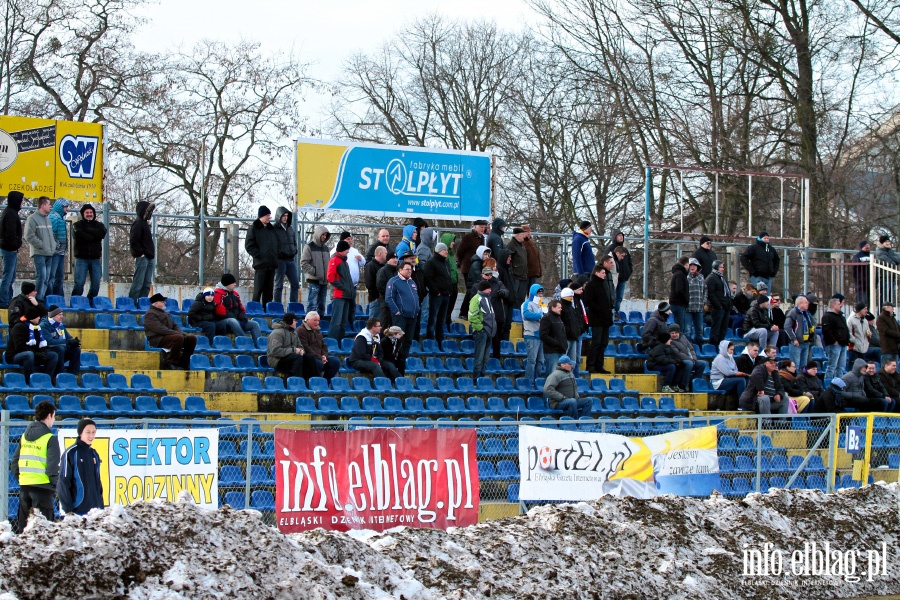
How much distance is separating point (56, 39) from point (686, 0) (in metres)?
18.3

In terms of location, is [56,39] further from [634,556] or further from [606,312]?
[634,556]

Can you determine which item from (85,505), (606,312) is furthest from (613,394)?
(85,505)

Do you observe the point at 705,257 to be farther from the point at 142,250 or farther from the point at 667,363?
the point at 142,250

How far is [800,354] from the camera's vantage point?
20266mm

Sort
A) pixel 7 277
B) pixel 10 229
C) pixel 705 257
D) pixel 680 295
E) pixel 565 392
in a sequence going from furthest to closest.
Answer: pixel 705 257 → pixel 680 295 → pixel 7 277 → pixel 10 229 → pixel 565 392

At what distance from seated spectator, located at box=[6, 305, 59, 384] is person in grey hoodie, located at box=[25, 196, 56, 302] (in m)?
2.19

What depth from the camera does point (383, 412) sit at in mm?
15219

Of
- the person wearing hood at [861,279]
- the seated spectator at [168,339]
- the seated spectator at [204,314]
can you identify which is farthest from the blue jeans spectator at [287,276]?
the person wearing hood at [861,279]

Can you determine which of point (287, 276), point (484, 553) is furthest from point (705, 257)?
point (484, 553)

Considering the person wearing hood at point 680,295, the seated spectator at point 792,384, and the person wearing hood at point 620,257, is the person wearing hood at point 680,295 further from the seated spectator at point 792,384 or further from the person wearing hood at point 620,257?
the seated spectator at point 792,384

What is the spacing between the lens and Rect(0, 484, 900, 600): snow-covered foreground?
8008mm

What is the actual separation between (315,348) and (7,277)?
193 inches

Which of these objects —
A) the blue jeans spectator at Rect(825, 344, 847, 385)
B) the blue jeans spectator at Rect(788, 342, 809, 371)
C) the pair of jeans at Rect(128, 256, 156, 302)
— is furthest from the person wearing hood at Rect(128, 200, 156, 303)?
the blue jeans spectator at Rect(825, 344, 847, 385)

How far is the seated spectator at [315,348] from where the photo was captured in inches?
639
